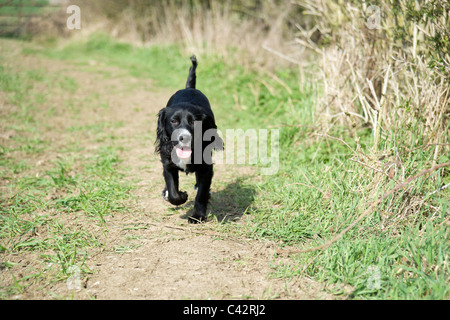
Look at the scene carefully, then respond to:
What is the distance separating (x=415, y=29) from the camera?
12.9ft

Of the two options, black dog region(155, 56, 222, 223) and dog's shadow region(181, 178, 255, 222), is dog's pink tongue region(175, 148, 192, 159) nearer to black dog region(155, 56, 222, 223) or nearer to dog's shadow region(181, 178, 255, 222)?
black dog region(155, 56, 222, 223)

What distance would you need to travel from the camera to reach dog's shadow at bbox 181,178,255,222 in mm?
3721

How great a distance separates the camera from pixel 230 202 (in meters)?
4.02

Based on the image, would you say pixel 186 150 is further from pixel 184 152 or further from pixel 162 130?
pixel 162 130

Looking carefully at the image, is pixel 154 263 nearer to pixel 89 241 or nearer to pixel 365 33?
pixel 89 241

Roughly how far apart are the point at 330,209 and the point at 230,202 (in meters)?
1.02

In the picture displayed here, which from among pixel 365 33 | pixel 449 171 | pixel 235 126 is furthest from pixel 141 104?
pixel 449 171

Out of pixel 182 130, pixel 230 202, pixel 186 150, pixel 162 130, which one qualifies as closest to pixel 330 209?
pixel 230 202

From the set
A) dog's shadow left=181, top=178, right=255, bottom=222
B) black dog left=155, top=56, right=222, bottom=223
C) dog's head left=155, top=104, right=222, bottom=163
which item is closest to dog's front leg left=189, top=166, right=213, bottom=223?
black dog left=155, top=56, right=222, bottom=223

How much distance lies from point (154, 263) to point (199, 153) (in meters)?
1.16

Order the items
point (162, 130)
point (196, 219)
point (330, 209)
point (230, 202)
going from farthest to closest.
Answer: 1. point (230, 202)
2. point (162, 130)
3. point (196, 219)
4. point (330, 209)

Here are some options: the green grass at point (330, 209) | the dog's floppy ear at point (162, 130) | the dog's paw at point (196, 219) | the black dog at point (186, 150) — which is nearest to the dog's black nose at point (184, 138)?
the black dog at point (186, 150)

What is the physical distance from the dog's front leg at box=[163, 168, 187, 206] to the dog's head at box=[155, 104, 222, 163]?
6.0 inches
